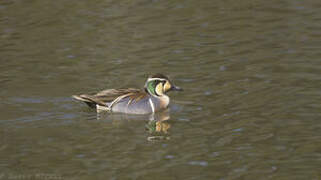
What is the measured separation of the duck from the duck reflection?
123 millimetres

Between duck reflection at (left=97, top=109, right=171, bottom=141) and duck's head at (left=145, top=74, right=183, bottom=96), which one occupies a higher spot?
duck's head at (left=145, top=74, right=183, bottom=96)

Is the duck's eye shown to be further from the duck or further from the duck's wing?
the duck's wing

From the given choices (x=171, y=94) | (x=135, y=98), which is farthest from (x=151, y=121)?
(x=171, y=94)

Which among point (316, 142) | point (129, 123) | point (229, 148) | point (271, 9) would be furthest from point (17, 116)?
point (271, 9)

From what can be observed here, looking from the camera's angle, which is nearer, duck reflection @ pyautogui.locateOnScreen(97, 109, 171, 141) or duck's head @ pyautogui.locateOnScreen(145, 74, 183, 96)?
duck reflection @ pyautogui.locateOnScreen(97, 109, 171, 141)

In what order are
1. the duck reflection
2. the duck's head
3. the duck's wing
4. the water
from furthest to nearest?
the duck's head, the duck's wing, the duck reflection, the water

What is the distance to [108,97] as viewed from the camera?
12.8 meters

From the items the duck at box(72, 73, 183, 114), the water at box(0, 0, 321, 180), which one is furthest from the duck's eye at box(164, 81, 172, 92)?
the water at box(0, 0, 321, 180)

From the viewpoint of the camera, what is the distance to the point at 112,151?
10.5 meters

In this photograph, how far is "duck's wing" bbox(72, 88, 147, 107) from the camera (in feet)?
41.8

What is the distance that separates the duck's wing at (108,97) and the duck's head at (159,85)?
329 mm

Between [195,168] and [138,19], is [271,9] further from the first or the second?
[195,168]

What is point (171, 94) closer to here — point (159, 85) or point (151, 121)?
point (159, 85)

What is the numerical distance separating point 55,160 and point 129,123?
7.34ft
